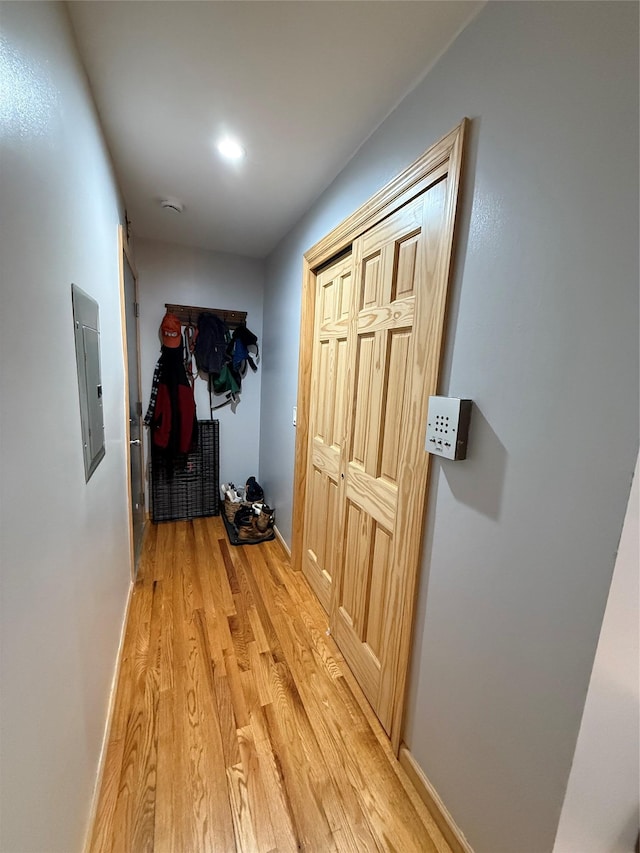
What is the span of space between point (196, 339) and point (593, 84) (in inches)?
113

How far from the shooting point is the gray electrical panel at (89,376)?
1045 millimetres

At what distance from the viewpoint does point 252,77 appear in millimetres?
1158

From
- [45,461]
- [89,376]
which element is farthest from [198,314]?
[45,461]

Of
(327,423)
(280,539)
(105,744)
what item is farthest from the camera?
(280,539)

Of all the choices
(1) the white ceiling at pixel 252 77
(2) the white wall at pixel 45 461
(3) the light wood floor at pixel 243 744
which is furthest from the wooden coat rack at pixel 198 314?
(3) the light wood floor at pixel 243 744

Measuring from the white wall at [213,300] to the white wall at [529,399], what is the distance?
2229 millimetres

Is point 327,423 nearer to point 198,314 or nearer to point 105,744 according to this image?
point 105,744

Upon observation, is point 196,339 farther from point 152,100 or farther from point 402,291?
point 402,291

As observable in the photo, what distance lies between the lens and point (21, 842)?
1.98ft

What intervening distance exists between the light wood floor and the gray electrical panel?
1.06 metres

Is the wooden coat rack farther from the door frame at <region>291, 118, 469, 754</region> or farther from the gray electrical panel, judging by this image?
the gray electrical panel

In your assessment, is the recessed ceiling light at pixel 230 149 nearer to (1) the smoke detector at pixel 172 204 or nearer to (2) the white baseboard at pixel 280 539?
(1) the smoke detector at pixel 172 204

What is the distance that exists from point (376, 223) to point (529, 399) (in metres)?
1.03

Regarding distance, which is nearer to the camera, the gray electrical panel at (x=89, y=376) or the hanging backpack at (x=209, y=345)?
the gray electrical panel at (x=89, y=376)
